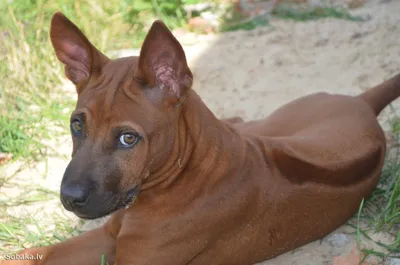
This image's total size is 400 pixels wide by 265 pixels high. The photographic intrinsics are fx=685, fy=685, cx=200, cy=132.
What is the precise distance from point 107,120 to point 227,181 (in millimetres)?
890

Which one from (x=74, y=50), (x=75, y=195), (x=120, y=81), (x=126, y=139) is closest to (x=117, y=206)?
(x=75, y=195)

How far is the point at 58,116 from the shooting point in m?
7.05

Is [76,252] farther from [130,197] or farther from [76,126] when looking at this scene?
[76,126]

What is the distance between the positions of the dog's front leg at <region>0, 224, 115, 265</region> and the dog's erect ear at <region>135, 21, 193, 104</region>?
4.15ft

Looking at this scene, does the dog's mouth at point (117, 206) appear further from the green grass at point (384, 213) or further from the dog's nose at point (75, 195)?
the green grass at point (384, 213)

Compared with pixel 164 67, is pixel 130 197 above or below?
below

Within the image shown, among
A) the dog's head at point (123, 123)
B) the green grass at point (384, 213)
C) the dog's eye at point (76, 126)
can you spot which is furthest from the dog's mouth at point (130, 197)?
the green grass at point (384, 213)

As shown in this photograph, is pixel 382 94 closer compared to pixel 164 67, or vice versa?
pixel 164 67

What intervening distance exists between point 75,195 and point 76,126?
1.47ft

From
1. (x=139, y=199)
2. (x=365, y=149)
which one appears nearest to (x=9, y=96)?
(x=139, y=199)

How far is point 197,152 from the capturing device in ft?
13.6

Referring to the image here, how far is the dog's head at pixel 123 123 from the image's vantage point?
3.76m

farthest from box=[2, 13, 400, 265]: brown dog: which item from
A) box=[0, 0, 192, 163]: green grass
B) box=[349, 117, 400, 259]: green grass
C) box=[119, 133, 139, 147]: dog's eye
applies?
box=[0, 0, 192, 163]: green grass

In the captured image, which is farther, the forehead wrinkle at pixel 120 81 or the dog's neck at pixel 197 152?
the dog's neck at pixel 197 152
